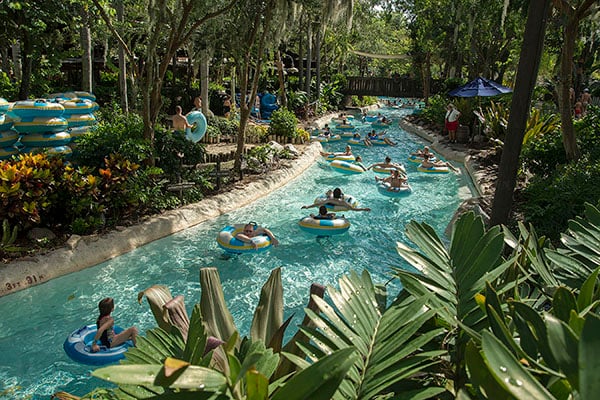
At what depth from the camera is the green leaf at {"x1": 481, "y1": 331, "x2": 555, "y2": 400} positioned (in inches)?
35.7

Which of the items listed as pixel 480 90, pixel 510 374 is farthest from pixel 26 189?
pixel 480 90

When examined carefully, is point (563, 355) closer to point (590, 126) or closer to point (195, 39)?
point (590, 126)

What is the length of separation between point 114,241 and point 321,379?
8.76m

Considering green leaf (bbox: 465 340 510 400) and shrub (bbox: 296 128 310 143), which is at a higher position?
green leaf (bbox: 465 340 510 400)

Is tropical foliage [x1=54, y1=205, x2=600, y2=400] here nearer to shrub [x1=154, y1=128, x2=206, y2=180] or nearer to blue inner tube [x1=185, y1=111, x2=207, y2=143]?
shrub [x1=154, y1=128, x2=206, y2=180]

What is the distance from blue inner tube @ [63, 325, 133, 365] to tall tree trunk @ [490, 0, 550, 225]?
4.94 m

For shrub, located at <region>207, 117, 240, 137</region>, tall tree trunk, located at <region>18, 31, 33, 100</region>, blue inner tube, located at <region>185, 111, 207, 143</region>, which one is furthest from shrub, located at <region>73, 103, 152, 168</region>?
shrub, located at <region>207, 117, 240, 137</region>

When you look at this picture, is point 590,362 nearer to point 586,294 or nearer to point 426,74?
point 586,294

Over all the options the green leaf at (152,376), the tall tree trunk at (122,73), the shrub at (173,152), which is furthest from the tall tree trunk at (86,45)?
the green leaf at (152,376)

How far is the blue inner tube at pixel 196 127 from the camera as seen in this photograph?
1343cm

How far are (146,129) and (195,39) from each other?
700 centimetres

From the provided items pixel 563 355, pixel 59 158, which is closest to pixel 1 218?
pixel 59 158

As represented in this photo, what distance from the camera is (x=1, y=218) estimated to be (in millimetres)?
8023

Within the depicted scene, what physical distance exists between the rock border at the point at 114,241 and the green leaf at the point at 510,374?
8.07m
